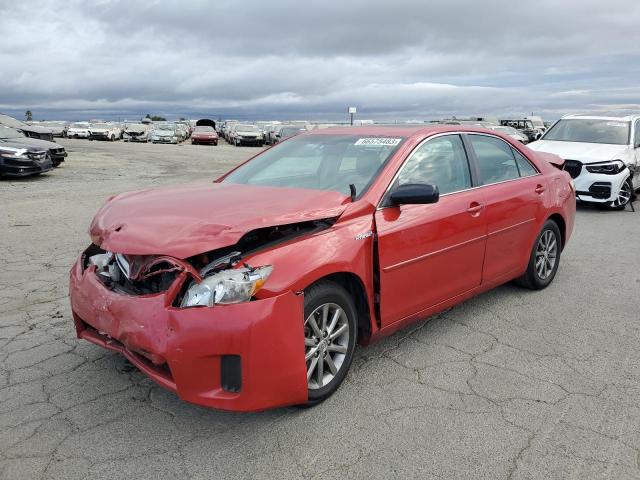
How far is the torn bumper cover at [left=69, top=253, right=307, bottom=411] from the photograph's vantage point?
8.74 feet

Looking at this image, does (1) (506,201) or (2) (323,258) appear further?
(1) (506,201)

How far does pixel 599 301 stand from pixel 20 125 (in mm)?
21565

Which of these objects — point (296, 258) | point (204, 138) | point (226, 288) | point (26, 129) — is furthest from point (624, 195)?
point (204, 138)

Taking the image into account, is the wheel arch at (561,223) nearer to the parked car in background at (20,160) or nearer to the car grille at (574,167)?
the car grille at (574,167)

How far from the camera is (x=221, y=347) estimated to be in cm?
266

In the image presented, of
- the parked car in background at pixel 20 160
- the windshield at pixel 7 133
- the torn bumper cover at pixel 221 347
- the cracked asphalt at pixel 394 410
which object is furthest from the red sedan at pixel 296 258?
the windshield at pixel 7 133

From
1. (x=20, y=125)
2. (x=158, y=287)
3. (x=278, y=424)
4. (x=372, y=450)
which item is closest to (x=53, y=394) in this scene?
Answer: (x=158, y=287)

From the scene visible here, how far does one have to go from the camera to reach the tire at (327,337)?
3025mm

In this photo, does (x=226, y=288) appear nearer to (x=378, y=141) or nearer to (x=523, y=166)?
(x=378, y=141)

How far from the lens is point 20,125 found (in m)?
21.0

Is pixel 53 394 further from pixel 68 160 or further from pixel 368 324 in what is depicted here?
pixel 68 160

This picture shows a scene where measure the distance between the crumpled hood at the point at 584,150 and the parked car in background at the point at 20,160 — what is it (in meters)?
11.7

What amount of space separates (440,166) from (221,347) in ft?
7.30

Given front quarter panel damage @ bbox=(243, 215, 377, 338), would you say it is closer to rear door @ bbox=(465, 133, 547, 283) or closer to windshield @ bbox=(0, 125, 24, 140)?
rear door @ bbox=(465, 133, 547, 283)
